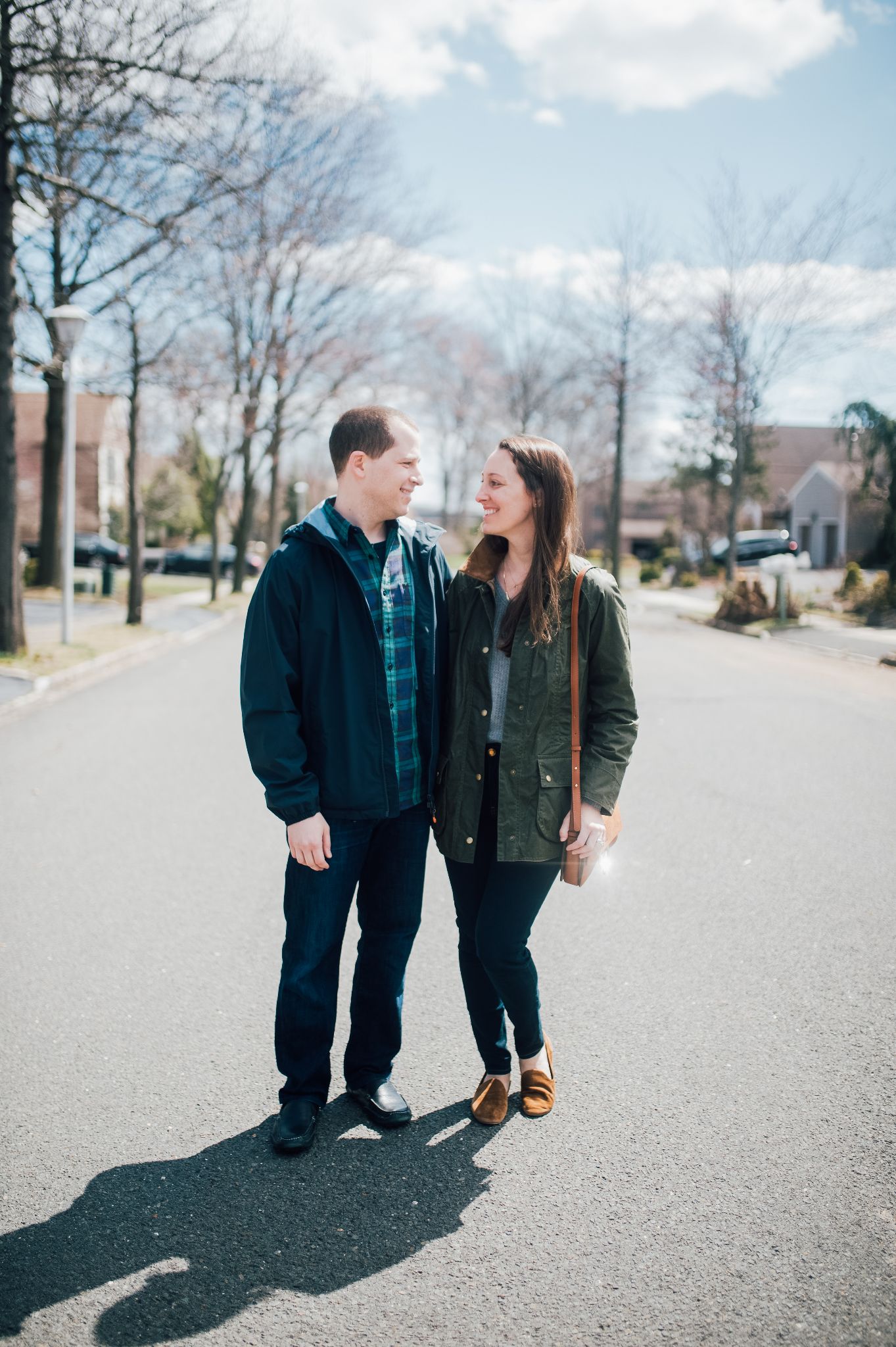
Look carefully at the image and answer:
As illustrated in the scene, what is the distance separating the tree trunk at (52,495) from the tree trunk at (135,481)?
759 cm

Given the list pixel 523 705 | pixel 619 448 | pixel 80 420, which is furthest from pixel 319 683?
pixel 80 420

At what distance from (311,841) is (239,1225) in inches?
37.1

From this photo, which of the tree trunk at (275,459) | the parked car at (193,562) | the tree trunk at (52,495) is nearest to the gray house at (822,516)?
the parked car at (193,562)

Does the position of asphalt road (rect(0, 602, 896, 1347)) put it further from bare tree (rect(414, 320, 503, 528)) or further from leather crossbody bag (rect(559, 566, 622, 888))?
bare tree (rect(414, 320, 503, 528))

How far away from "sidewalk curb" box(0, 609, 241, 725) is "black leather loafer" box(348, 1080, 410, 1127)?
285 inches

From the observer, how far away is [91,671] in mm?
12727

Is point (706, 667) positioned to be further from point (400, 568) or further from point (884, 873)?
point (400, 568)

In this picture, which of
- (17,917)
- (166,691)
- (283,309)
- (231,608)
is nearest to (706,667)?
(166,691)

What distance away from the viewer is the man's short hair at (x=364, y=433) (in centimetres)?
283

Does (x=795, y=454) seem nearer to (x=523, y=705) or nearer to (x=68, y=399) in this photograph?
(x=68, y=399)

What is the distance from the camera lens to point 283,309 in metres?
26.5

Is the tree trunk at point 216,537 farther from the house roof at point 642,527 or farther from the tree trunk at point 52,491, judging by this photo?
the house roof at point 642,527

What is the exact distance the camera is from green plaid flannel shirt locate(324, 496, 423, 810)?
2.86 meters

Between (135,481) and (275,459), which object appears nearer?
(135,481)
